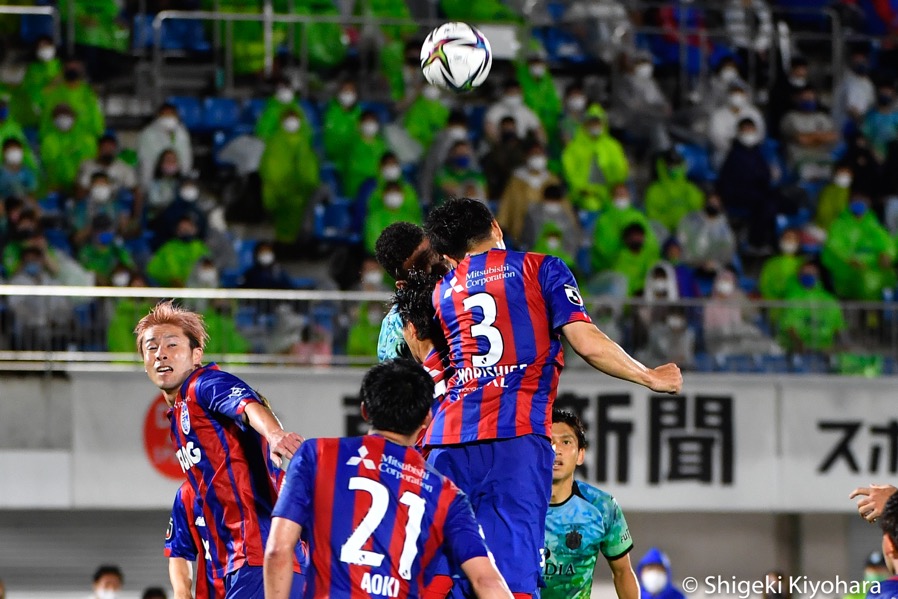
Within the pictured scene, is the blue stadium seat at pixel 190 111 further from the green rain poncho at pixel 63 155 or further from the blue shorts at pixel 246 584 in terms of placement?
the blue shorts at pixel 246 584

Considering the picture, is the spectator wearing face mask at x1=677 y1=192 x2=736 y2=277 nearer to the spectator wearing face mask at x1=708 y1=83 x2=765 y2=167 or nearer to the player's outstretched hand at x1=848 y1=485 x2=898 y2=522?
the spectator wearing face mask at x1=708 y1=83 x2=765 y2=167

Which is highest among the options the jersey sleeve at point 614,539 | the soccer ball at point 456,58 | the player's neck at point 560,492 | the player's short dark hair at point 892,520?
the soccer ball at point 456,58

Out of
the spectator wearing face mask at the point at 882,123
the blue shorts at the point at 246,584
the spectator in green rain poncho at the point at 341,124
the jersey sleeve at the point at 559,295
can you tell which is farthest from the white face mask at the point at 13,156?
the jersey sleeve at the point at 559,295

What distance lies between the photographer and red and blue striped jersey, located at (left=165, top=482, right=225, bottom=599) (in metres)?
6.31

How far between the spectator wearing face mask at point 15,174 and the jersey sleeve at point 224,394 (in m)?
7.91

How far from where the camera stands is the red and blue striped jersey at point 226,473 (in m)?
6.09

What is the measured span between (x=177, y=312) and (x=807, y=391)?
810 cm

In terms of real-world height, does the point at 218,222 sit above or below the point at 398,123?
below

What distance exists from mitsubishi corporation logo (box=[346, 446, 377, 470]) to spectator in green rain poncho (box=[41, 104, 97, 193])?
9.89 metres

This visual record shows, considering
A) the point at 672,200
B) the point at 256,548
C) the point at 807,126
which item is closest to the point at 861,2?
the point at 807,126

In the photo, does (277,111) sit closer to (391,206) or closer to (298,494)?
(391,206)

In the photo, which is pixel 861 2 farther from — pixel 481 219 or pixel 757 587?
pixel 481 219

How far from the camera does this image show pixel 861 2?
1814cm

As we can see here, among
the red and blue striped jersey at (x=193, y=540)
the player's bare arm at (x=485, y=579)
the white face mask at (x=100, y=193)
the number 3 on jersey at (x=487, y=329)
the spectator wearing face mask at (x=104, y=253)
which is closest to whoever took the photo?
the player's bare arm at (x=485, y=579)
